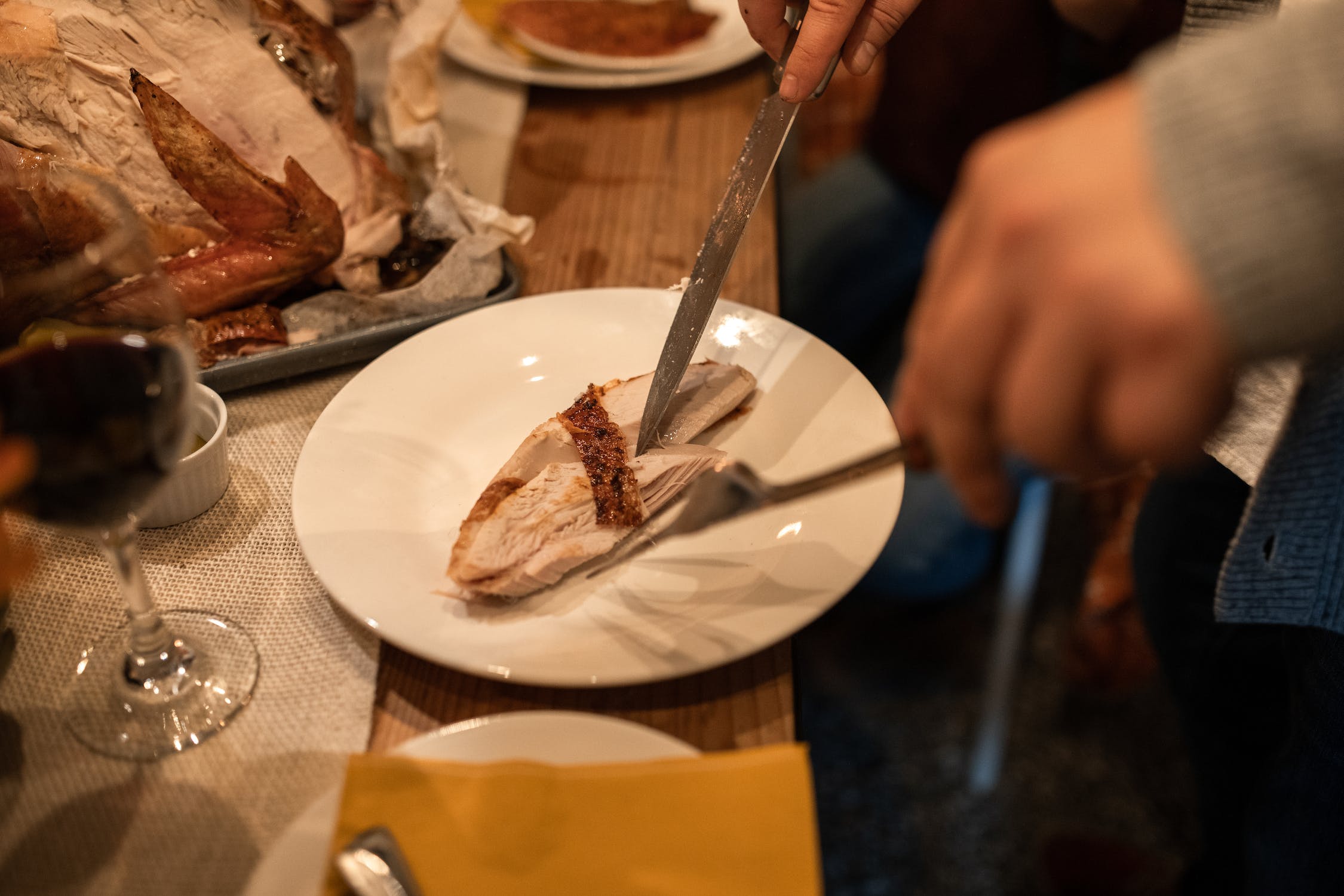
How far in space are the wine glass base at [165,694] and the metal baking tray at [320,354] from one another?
1.15 feet

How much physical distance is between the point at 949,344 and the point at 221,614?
2.38ft

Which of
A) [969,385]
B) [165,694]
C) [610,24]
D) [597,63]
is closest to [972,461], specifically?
[969,385]

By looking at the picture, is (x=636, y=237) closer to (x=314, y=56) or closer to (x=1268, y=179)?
(x=314, y=56)

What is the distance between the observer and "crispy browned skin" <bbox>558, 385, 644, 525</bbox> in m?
0.92

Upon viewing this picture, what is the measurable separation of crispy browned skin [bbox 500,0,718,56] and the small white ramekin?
3.66 feet

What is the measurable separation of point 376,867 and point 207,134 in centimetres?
88

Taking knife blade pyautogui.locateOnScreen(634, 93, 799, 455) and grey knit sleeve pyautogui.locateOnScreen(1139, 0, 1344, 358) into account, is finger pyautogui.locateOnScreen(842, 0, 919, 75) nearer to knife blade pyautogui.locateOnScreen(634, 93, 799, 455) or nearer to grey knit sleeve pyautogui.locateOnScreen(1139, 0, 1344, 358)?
knife blade pyautogui.locateOnScreen(634, 93, 799, 455)

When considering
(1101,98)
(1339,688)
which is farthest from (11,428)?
(1339,688)

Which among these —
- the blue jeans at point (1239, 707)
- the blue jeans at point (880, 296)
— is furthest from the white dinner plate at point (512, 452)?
the blue jeans at point (880, 296)

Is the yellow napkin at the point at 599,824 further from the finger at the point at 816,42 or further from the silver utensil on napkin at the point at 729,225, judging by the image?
the finger at the point at 816,42

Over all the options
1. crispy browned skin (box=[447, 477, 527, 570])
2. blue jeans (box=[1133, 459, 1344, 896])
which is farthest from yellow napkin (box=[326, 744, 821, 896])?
blue jeans (box=[1133, 459, 1344, 896])

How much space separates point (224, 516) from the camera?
0.98 meters

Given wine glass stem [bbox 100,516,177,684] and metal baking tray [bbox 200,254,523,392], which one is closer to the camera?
wine glass stem [bbox 100,516,177,684]

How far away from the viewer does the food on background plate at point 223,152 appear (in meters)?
1.09
